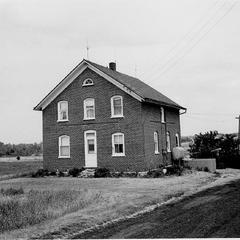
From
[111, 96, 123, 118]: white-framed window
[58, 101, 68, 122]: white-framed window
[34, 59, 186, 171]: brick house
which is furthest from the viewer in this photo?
[58, 101, 68, 122]: white-framed window

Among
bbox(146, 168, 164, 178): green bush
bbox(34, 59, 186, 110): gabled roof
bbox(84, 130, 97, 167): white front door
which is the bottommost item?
bbox(146, 168, 164, 178): green bush

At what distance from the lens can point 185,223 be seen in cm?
1101

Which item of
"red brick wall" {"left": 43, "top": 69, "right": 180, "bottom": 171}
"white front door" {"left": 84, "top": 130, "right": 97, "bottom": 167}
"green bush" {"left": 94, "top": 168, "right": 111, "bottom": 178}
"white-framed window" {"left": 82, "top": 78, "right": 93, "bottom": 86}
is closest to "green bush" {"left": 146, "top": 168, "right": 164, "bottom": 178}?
"red brick wall" {"left": 43, "top": 69, "right": 180, "bottom": 171}

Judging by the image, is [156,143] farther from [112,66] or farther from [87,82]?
[112,66]

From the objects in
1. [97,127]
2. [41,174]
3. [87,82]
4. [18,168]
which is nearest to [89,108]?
[97,127]

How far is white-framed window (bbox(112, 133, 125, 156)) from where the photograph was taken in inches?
1164

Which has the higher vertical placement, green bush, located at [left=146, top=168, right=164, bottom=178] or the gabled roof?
the gabled roof

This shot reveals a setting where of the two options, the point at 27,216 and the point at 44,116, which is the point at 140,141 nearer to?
the point at 44,116

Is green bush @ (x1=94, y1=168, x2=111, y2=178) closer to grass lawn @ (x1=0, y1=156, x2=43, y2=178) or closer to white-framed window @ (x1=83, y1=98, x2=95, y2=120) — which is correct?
white-framed window @ (x1=83, y1=98, x2=95, y2=120)

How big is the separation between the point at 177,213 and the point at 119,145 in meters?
16.8

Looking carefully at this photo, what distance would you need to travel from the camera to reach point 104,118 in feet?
99.0

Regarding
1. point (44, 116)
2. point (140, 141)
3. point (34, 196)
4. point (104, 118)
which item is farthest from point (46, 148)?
point (34, 196)

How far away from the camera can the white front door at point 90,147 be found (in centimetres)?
3051

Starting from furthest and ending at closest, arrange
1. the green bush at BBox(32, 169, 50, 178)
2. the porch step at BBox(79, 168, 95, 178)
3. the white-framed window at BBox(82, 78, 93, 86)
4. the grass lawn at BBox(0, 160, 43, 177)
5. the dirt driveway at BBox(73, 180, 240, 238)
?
the grass lawn at BBox(0, 160, 43, 177) < the green bush at BBox(32, 169, 50, 178) < the white-framed window at BBox(82, 78, 93, 86) < the porch step at BBox(79, 168, 95, 178) < the dirt driveway at BBox(73, 180, 240, 238)
